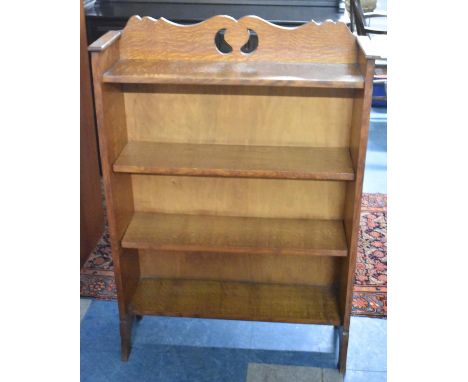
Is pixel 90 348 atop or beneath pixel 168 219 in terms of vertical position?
beneath

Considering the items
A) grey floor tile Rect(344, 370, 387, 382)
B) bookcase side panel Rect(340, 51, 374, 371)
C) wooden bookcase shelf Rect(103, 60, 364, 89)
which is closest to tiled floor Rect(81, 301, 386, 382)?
grey floor tile Rect(344, 370, 387, 382)

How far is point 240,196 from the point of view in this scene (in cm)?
198

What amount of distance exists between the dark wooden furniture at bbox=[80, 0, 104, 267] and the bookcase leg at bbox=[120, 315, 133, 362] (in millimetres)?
640

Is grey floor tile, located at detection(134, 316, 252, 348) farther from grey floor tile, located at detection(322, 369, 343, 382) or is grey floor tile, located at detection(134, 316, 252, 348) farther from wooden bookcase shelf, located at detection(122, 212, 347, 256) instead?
wooden bookcase shelf, located at detection(122, 212, 347, 256)

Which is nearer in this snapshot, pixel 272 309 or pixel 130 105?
pixel 130 105

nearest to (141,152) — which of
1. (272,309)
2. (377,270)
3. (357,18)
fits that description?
(272,309)

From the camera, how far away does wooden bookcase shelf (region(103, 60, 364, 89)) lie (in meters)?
1.54

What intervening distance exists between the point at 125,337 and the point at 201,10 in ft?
5.92

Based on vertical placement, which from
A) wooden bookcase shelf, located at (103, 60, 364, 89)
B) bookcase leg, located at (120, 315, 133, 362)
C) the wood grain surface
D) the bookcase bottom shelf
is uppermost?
the wood grain surface

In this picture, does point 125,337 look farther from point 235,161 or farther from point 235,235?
point 235,161

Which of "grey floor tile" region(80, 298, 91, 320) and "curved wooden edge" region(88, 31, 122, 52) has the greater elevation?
"curved wooden edge" region(88, 31, 122, 52)
